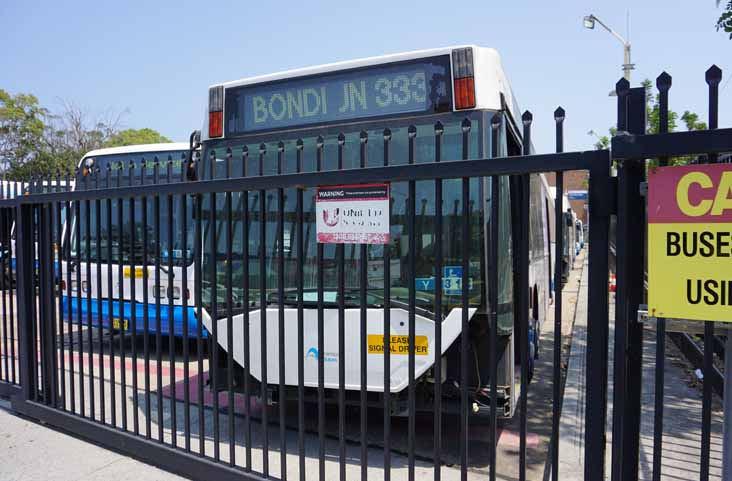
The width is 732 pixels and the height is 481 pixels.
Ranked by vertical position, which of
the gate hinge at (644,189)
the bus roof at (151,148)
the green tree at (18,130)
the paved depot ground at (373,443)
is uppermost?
the green tree at (18,130)

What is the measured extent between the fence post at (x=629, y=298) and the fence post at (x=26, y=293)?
16.3ft

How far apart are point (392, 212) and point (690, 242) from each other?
7.45ft

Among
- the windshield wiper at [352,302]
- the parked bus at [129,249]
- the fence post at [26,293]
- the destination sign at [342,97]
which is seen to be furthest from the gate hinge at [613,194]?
the fence post at [26,293]

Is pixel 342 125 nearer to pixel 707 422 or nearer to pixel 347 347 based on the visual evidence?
pixel 347 347

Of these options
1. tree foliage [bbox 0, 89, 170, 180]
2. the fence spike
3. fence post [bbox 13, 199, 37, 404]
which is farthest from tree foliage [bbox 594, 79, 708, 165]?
tree foliage [bbox 0, 89, 170, 180]

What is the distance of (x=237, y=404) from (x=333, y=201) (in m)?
3.75

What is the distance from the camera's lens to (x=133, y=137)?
151ft

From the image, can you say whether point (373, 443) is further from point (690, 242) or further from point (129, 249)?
point (690, 242)

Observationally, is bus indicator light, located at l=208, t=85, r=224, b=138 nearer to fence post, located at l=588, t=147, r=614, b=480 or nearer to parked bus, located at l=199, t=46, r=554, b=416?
parked bus, located at l=199, t=46, r=554, b=416

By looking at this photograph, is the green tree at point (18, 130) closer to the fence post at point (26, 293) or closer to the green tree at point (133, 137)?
the green tree at point (133, 137)

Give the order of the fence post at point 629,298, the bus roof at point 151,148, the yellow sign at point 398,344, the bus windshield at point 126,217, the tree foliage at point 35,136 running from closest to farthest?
1. the fence post at point 629,298
2. the yellow sign at point 398,344
3. the bus windshield at point 126,217
4. the bus roof at point 151,148
5. the tree foliage at point 35,136

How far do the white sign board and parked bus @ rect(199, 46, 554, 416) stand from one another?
0.67 meters

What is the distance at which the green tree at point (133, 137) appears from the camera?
131ft

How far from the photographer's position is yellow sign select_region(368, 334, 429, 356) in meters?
3.94
